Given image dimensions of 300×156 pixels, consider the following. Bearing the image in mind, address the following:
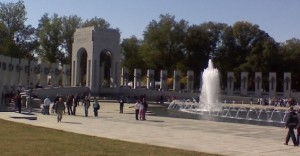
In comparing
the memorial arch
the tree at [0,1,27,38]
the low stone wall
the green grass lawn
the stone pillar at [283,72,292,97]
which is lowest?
the green grass lawn

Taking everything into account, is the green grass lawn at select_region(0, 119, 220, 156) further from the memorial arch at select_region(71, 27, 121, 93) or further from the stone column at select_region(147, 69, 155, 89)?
the stone column at select_region(147, 69, 155, 89)

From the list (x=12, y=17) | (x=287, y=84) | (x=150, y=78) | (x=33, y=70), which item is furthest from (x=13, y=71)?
(x=287, y=84)

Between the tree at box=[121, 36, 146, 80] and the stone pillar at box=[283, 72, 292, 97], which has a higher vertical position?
the tree at box=[121, 36, 146, 80]

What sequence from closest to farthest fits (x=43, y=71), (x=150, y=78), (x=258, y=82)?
(x=43, y=71)
(x=258, y=82)
(x=150, y=78)

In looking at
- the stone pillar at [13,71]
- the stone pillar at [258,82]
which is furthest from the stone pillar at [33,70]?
the stone pillar at [258,82]

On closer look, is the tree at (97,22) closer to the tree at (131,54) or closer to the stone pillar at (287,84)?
the tree at (131,54)

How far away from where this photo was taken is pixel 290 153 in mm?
16875

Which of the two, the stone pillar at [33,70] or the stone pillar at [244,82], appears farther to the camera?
the stone pillar at [244,82]

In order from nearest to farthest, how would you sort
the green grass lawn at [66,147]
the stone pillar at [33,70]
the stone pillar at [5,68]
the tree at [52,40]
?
the green grass lawn at [66,147] → the stone pillar at [5,68] → the stone pillar at [33,70] → the tree at [52,40]

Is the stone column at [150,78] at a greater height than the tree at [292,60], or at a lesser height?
lesser

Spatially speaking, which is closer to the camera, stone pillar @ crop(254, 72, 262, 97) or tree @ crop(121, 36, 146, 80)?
stone pillar @ crop(254, 72, 262, 97)

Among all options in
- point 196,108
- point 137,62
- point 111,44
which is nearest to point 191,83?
point 111,44

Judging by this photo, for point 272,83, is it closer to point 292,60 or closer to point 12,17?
point 292,60

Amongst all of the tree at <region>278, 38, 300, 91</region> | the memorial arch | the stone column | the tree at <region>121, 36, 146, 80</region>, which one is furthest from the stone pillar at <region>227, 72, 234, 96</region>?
the tree at <region>121, 36, 146, 80</region>
